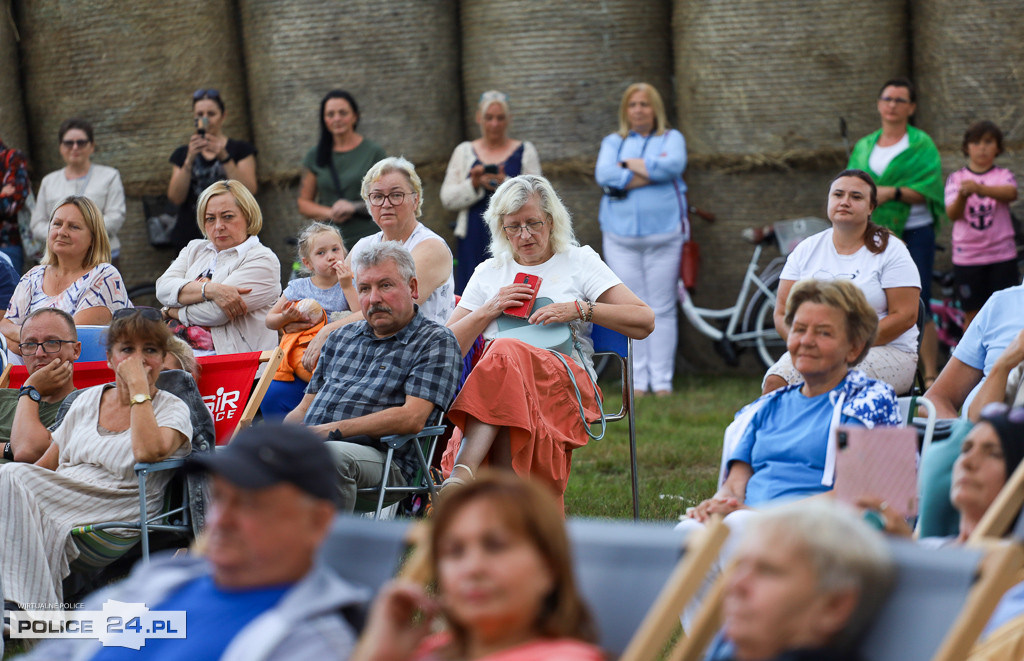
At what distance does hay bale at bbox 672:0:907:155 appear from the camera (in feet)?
27.9

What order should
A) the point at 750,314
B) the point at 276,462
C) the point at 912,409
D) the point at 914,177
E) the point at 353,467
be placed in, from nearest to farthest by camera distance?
1. the point at 276,462
2. the point at 912,409
3. the point at 353,467
4. the point at 914,177
5. the point at 750,314

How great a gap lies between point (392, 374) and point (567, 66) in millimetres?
4744

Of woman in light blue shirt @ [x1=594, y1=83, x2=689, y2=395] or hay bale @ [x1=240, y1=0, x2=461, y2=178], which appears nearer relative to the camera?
woman in light blue shirt @ [x1=594, y1=83, x2=689, y2=395]

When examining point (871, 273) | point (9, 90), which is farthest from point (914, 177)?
point (9, 90)

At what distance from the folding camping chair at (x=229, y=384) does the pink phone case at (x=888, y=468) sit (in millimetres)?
2752

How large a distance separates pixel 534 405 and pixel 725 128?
4.56 metres

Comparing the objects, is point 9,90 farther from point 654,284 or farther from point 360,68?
point 654,284

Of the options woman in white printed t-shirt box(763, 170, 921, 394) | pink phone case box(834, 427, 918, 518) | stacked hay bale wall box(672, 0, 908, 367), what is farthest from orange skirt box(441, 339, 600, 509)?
stacked hay bale wall box(672, 0, 908, 367)

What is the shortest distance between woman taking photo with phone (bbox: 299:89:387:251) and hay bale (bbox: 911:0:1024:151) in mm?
3769

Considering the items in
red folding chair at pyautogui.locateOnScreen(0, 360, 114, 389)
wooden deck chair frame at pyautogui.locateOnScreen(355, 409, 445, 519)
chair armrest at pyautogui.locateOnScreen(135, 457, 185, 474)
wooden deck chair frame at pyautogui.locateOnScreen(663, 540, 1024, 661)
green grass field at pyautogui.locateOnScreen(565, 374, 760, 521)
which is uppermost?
red folding chair at pyautogui.locateOnScreen(0, 360, 114, 389)

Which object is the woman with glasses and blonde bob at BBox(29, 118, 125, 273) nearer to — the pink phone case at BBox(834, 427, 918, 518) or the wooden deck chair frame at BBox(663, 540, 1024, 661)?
the pink phone case at BBox(834, 427, 918, 518)

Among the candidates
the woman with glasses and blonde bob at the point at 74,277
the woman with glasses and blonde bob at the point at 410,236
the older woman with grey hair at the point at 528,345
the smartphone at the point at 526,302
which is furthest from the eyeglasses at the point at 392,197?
the woman with glasses and blonde bob at the point at 74,277

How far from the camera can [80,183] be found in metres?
8.25

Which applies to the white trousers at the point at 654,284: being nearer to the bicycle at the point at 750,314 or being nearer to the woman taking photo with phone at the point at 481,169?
the bicycle at the point at 750,314
